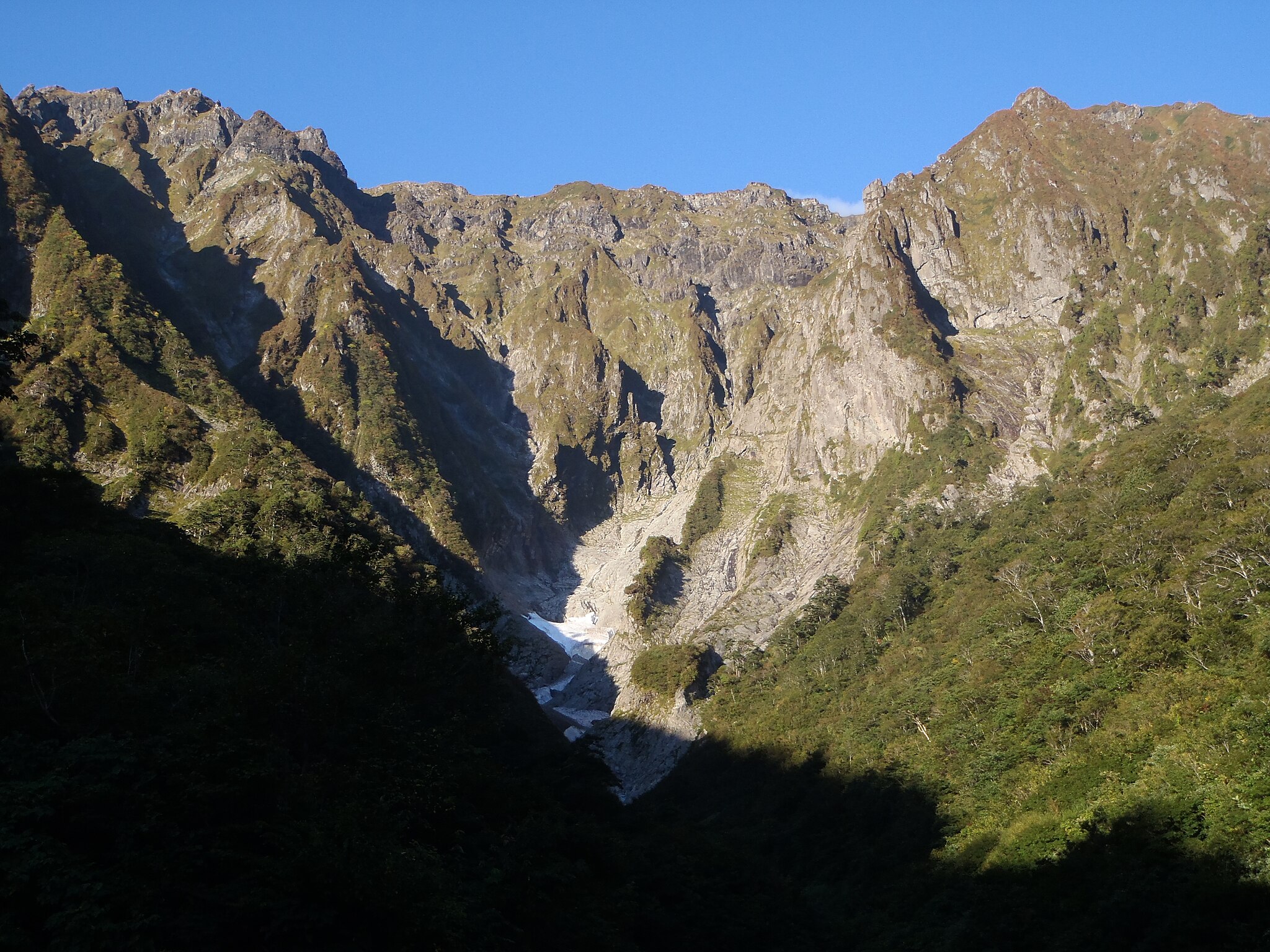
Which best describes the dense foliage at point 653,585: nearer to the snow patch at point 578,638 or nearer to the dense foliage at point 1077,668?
the snow patch at point 578,638

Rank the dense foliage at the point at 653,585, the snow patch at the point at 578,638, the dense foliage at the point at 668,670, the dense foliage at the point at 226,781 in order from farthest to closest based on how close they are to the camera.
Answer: the snow patch at the point at 578,638 < the dense foliage at the point at 653,585 < the dense foliage at the point at 668,670 < the dense foliage at the point at 226,781

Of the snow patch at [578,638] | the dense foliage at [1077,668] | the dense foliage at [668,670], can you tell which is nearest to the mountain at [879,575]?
the dense foliage at [1077,668]

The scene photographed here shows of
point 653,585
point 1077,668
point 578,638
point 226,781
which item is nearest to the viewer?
point 226,781

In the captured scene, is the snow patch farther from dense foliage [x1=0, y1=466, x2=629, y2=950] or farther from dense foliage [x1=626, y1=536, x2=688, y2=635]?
dense foliage [x1=0, y1=466, x2=629, y2=950]

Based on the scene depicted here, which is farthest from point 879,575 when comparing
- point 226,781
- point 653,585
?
point 226,781

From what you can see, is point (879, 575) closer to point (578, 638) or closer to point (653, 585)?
point (653, 585)

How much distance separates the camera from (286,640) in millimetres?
47625

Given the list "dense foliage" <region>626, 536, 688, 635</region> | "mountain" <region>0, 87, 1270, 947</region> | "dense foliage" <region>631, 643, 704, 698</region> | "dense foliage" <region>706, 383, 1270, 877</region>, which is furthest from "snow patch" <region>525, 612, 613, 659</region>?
"dense foliage" <region>706, 383, 1270, 877</region>

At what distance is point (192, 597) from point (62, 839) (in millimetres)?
40289

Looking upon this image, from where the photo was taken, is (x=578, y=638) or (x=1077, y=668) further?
(x=578, y=638)

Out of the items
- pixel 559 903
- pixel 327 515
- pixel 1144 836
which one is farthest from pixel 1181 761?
pixel 327 515

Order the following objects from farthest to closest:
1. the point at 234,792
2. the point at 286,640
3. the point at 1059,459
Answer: the point at 1059,459 → the point at 286,640 → the point at 234,792

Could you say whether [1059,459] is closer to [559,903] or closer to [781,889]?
[781,889]

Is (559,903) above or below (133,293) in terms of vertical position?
below
